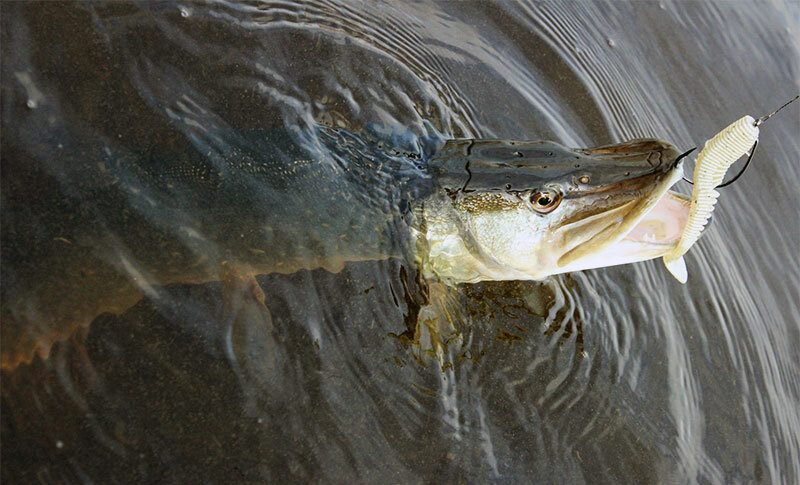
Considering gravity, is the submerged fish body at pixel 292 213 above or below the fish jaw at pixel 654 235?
below

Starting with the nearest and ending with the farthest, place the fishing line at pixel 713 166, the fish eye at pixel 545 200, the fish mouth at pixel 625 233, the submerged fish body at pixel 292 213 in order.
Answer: the fishing line at pixel 713 166 < the submerged fish body at pixel 292 213 < the fish mouth at pixel 625 233 < the fish eye at pixel 545 200

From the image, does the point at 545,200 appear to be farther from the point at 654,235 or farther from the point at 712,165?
the point at 712,165

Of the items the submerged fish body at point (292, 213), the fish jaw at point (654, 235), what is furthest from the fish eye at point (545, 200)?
the fish jaw at point (654, 235)

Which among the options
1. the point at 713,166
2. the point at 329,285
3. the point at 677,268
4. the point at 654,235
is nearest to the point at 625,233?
the point at 654,235

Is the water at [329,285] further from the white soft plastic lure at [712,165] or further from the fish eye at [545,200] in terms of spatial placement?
the white soft plastic lure at [712,165]

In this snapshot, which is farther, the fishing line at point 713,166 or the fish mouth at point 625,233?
the fish mouth at point 625,233

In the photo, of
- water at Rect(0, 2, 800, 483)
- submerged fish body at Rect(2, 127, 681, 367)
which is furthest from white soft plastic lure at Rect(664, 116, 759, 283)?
water at Rect(0, 2, 800, 483)

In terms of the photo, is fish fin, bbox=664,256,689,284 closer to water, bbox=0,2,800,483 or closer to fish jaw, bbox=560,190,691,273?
fish jaw, bbox=560,190,691,273

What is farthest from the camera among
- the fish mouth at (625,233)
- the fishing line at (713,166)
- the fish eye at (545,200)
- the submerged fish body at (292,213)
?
the fish eye at (545,200)
